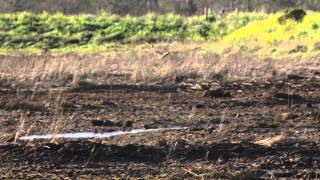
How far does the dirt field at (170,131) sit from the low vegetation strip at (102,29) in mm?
19624

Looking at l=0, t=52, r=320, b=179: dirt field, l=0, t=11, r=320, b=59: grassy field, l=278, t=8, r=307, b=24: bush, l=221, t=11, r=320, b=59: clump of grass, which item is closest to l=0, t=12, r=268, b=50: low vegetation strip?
l=0, t=11, r=320, b=59: grassy field

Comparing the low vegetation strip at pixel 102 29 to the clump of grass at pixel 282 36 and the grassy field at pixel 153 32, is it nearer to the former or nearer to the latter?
the grassy field at pixel 153 32

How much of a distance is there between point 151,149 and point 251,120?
348 centimetres

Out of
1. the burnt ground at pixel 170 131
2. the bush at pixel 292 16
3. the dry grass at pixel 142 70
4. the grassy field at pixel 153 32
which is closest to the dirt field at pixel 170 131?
the burnt ground at pixel 170 131

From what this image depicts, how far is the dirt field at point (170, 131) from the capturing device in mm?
7086

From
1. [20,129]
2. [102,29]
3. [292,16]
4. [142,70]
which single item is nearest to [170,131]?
[20,129]

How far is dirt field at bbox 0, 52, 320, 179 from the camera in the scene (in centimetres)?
709

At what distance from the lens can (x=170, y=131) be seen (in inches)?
391

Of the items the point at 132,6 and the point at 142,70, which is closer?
the point at 142,70

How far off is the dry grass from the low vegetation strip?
43.8 ft

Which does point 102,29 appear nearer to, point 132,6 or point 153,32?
point 153,32

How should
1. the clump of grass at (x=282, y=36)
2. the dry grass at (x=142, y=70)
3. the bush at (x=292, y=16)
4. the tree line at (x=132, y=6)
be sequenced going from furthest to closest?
the tree line at (x=132, y=6), the bush at (x=292, y=16), the clump of grass at (x=282, y=36), the dry grass at (x=142, y=70)

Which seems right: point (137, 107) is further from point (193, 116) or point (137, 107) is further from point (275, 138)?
point (275, 138)

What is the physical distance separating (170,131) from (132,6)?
161ft
